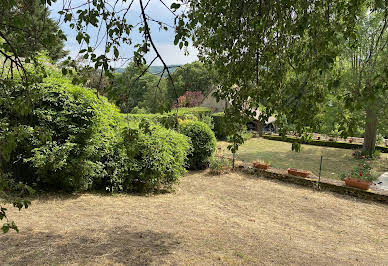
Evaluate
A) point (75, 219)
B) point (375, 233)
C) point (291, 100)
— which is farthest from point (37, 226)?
point (375, 233)

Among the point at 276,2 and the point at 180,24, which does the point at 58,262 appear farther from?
the point at 276,2

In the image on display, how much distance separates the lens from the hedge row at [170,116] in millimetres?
2818

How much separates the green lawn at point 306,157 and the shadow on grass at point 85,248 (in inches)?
382

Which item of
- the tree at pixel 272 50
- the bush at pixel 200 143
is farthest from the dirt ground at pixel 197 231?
the bush at pixel 200 143

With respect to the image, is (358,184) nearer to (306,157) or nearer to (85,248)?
(306,157)

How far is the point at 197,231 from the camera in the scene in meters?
4.93

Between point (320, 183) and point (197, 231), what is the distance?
655 cm

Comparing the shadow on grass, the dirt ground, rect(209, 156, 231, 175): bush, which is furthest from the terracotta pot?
the shadow on grass

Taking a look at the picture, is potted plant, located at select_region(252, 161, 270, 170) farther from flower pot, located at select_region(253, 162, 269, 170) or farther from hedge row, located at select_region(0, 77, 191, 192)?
hedge row, located at select_region(0, 77, 191, 192)

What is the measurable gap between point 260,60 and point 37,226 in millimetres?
4371

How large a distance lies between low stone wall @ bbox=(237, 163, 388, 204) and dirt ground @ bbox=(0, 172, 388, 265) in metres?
0.43

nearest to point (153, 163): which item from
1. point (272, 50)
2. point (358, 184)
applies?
point (272, 50)

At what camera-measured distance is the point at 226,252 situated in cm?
400

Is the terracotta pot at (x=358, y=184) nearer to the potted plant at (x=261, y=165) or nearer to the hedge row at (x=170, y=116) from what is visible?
the potted plant at (x=261, y=165)
